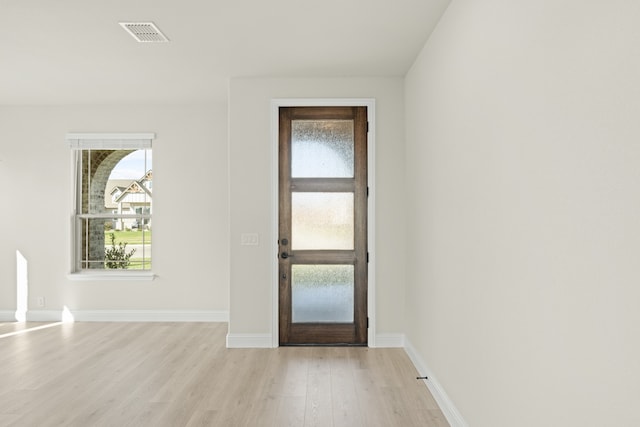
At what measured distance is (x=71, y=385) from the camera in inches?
147

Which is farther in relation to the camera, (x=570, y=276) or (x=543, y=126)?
(x=543, y=126)

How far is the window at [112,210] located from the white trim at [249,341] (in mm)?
2041

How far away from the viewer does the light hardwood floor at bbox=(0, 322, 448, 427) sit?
3133 mm

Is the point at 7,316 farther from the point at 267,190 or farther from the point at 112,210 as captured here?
the point at 267,190

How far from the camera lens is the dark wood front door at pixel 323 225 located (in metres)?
4.83

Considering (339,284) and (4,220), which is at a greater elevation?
(4,220)

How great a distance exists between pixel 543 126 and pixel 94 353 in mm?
4482

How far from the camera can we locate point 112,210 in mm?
6266

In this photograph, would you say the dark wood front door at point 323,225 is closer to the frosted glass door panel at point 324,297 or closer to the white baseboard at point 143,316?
the frosted glass door panel at point 324,297

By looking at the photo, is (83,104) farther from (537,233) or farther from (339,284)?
(537,233)

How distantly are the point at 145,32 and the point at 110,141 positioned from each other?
2.80 meters

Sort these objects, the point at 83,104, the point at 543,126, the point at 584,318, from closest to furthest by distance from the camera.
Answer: the point at 584,318 < the point at 543,126 < the point at 83,104

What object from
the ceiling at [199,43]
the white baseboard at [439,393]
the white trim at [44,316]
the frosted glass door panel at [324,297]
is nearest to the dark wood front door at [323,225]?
the frosted glass door panel at [324,297]

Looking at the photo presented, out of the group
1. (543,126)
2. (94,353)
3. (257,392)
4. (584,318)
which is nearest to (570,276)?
(584,318)
